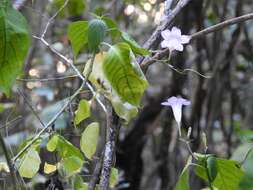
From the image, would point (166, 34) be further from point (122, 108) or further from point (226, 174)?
point (226, 174)

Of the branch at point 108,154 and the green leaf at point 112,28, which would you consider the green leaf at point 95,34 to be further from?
the branch at point 108,154

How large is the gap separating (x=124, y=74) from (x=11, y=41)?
15 centimetres

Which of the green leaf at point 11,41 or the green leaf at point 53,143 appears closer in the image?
the green leaf at point 11,41

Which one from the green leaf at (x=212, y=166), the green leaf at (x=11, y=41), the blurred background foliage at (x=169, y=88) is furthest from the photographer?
the blurred background foliage at (x=169, y=88)

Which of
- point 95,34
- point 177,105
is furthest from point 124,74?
point 177,105

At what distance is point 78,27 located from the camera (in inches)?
33.0

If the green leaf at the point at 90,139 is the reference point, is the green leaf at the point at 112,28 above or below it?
above

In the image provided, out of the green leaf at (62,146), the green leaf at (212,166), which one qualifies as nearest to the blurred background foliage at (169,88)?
the green leaf at (62,146)

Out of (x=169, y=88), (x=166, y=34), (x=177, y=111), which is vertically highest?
(x=166, y=34)

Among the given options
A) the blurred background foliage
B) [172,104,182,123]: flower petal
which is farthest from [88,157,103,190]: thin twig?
the blurred background foliage

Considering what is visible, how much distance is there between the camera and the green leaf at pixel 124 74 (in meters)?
0.76

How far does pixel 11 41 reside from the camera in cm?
72

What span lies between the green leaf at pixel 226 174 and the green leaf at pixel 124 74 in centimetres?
17

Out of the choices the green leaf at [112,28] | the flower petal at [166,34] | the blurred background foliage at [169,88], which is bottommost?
the blurred background foliage at [169,88]
